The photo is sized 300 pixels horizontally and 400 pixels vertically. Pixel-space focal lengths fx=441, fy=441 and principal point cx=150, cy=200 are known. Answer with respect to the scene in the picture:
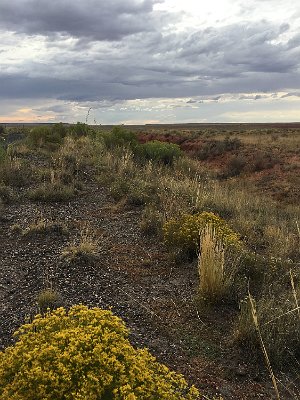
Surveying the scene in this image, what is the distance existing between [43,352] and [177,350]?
205 centimetres

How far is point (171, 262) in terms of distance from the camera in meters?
6.45

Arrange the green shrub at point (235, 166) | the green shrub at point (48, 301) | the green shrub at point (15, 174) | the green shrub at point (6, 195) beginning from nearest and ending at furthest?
1. the green shrub at point (48, 301)
2. the green shrub at point (6, 195)
3. the green shrub at point (15, 174)
4. the green shrub at point (235, 166)

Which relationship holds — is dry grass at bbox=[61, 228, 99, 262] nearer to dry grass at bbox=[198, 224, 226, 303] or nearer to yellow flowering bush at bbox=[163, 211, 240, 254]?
yellow flowering bush at bbox=[163, 211, 240, 254]

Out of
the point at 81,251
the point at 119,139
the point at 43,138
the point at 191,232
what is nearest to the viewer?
the point at 81,251

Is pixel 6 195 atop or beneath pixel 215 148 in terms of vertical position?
atop

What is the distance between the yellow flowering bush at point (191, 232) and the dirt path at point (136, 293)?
284mm

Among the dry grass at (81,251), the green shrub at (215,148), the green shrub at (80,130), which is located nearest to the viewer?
the dry grass at (81,251)

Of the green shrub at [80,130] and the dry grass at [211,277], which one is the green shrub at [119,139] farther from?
the dry grass at [211,277]

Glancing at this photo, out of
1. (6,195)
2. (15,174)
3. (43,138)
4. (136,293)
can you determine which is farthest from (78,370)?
(43,138)

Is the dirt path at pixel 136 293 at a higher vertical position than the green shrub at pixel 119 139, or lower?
lower

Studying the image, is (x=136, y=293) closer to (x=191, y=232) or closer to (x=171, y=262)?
(x=171, y=262)

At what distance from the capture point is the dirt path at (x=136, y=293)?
4.12 meters

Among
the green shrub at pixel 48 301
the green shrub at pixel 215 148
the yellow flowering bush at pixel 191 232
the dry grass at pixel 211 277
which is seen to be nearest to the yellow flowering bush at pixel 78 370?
the green shrub at pixel 48 301

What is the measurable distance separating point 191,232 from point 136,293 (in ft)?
5.28
